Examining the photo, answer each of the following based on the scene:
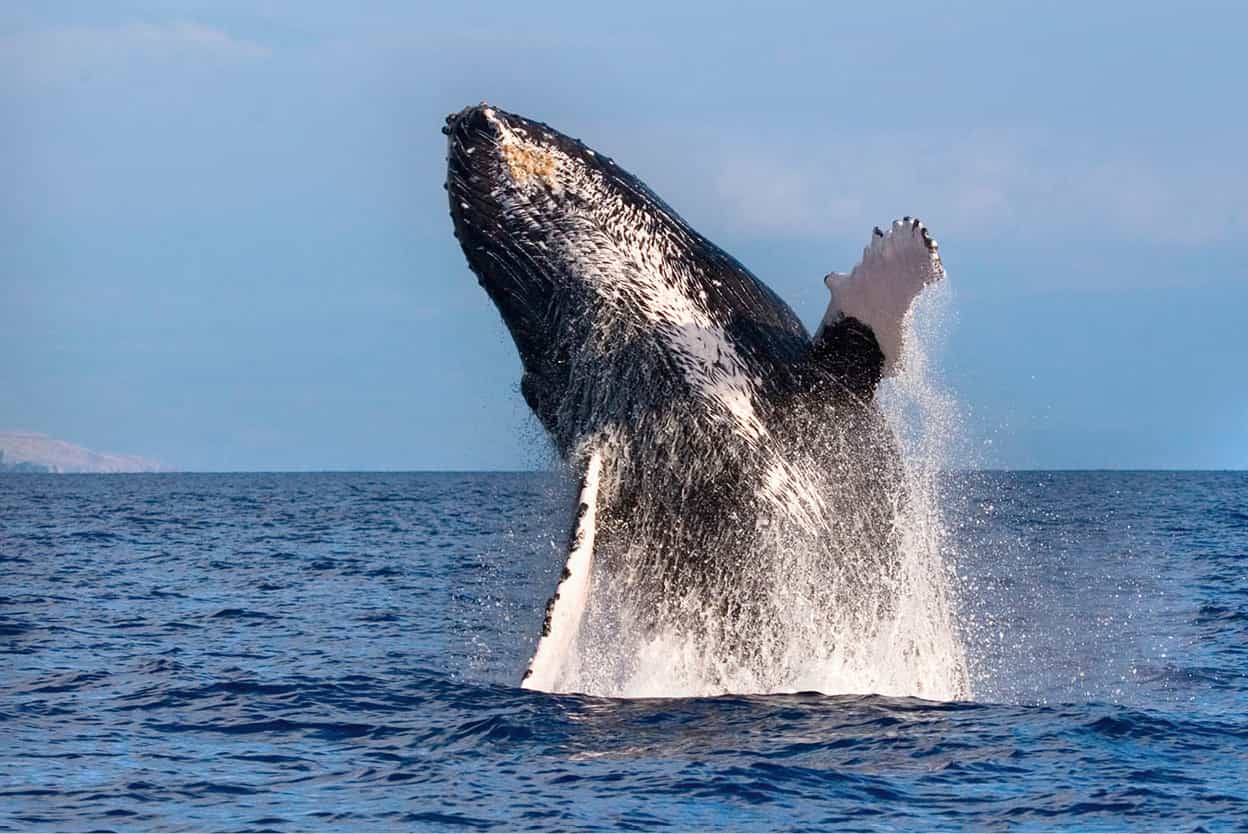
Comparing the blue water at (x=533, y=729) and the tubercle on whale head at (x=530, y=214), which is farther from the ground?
the tubercle on whale head at (x=530, y=214)

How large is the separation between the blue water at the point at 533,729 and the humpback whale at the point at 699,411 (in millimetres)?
855

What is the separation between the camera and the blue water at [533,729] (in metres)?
8.73

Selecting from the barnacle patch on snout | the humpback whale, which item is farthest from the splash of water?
the barnacle patch on snout

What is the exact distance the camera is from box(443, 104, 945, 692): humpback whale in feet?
38.2

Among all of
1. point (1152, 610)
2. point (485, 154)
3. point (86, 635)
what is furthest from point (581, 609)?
point (1152, 610)

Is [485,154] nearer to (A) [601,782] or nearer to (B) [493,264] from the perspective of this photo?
(B) [493,264]

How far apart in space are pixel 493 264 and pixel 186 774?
4.69 meters

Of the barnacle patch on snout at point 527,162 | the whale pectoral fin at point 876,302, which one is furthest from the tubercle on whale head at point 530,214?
the whale pectoral fin at point 876,302

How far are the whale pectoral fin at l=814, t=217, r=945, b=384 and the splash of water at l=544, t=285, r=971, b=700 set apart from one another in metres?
0.17

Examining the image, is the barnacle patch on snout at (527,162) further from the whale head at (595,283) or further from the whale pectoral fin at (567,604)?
the whale pectoral fin at (567,604)

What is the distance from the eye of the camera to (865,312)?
457 inches

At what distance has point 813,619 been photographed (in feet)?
38.5

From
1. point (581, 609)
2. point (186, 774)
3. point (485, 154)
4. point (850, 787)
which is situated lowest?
point (186, 774)

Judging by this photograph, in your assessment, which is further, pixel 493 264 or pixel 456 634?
pixel 456 634
